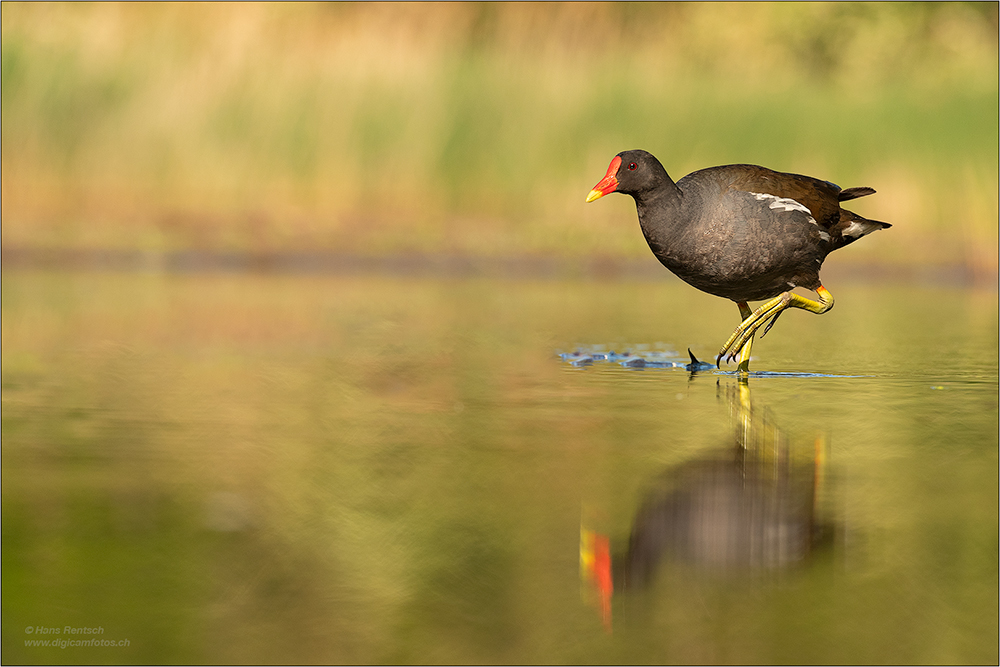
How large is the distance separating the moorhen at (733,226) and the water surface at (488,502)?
1.30ft

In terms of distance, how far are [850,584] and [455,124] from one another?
30.3ft

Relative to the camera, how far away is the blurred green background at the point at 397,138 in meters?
11.0

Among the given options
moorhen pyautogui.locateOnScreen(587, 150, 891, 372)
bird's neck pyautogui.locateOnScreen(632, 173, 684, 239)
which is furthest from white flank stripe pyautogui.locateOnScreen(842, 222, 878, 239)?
bird's neck pyautogui.locateOnScreen(632, 173, 684, 239)

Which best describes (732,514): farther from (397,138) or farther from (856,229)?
(397,138)

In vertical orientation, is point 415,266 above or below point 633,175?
below

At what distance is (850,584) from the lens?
106 inches

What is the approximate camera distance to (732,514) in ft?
10.4

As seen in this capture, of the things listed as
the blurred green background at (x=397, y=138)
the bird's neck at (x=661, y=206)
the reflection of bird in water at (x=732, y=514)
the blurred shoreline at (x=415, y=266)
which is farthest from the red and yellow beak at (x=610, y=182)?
the blurred green background at (x=397, y=138)

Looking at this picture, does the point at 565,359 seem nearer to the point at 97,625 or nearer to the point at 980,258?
the point at 97,625

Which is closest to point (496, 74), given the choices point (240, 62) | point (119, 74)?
point (240, 62)

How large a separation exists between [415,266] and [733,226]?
591 centimetres

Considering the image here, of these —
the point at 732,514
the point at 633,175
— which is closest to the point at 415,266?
the point at 633,175

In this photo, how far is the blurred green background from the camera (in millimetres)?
11016

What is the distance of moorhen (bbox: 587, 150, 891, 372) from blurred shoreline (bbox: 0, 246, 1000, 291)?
203 inches
